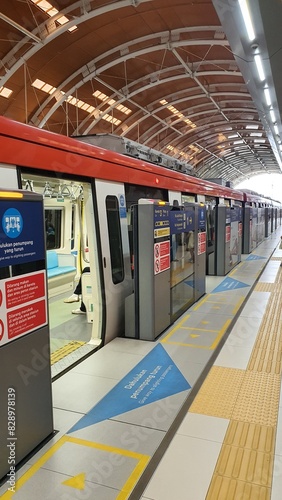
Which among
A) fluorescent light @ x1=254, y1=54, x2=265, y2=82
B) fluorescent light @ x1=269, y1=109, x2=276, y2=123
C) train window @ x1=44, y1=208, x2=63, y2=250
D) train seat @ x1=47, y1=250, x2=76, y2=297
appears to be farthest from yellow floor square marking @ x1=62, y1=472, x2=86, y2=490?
fluorescent light @ x1=269, y1=109, x2=276, y2=123

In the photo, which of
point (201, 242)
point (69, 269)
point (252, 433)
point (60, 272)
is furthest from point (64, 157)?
point (69, 269)

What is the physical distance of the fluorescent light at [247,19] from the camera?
3412 millimetres

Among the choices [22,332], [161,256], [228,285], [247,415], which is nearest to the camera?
[22,332]

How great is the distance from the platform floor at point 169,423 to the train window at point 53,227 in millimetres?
4714

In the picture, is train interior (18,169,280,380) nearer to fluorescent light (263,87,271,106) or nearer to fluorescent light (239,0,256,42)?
fluorescent light (239,0,256,42)

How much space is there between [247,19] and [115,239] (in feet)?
9.21

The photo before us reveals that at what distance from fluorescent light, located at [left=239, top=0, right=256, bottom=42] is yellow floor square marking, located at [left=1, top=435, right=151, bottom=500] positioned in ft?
12.5

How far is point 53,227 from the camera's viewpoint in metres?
8.99

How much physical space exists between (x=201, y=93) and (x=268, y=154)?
812 inches

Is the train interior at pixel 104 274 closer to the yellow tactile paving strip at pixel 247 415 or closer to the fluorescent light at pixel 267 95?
the yellow tactile paving strip at pixel 247 415

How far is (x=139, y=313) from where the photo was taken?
4.77m

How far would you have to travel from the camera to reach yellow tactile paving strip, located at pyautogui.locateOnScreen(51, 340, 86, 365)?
4.18 meters

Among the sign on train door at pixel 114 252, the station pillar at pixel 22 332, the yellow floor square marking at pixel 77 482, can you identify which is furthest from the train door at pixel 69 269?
the yellow floor square marking at pixel 77 482

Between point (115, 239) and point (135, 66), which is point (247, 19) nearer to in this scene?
point (115, 239)
